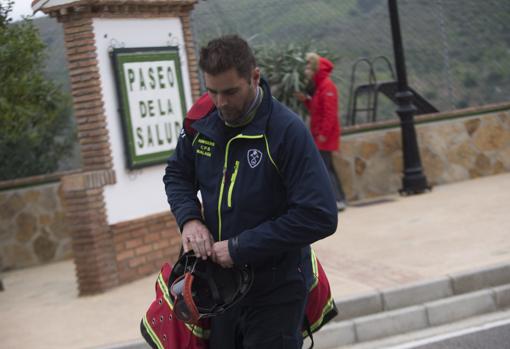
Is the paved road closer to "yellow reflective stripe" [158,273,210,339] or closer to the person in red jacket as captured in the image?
"yellow reflective stripe" [158,273,210,339]

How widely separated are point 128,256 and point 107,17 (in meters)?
2.21


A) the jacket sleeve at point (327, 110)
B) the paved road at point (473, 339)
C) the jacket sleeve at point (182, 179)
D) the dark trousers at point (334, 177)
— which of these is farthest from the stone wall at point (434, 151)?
the jacket sleeve at point (182, 179)

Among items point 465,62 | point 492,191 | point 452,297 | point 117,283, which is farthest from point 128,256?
point 465,62

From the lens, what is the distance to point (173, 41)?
33.1ft

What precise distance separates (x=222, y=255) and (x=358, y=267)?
5.33m

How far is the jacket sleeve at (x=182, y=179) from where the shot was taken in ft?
13.6

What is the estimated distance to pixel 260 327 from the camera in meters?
3.95

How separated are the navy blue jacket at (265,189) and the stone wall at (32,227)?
7.74 metres

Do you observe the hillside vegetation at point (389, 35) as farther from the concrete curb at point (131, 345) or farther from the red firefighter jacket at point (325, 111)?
the concrete curb at point (131, 345)

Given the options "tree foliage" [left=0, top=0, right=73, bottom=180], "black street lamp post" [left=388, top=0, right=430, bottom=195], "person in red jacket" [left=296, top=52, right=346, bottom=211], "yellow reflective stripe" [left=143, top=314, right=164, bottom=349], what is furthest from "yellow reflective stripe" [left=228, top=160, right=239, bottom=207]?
"black street lamp post" [left=388, top=0, right=430, bottom=195]

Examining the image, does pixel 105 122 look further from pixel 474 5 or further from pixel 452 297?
pixel 474 5

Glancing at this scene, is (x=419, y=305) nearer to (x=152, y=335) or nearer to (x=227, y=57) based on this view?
(x=152, y=335)

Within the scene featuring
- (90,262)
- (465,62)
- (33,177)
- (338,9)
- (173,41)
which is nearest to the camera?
(90,262)

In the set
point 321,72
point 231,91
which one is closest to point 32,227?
point 321,72
